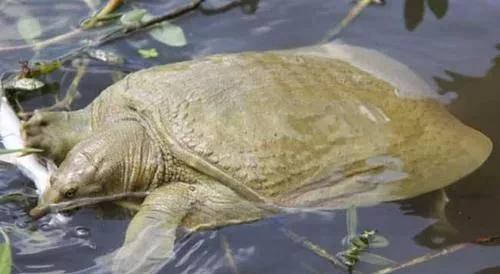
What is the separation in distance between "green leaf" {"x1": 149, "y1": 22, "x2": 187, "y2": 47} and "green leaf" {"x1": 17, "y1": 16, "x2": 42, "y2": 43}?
18.6 inches

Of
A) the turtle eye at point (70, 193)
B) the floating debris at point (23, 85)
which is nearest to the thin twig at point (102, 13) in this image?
the floating debris at point (23, 85)

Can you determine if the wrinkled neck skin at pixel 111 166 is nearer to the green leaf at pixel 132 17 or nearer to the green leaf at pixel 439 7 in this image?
the green leaf at pixel 132 17

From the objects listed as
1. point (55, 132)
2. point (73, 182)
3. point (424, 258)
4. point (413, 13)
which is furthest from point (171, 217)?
point (413, 13)

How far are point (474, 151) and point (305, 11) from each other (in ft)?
4.03

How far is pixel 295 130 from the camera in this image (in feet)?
9.93

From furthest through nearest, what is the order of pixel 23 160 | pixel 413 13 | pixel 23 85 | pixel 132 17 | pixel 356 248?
pixel 413 13, pixel 132 17, pixel 23 85, pixel 23 160, pixel 356 248

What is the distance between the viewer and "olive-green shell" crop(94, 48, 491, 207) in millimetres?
2990

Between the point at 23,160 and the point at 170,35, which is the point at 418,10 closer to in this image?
the point at 170,35

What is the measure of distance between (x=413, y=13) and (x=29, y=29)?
5.47 feet

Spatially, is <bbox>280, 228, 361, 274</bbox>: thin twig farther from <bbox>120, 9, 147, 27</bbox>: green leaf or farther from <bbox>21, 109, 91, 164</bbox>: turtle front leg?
<bbox>120, 9, 147, 27</bbox>: green leaf

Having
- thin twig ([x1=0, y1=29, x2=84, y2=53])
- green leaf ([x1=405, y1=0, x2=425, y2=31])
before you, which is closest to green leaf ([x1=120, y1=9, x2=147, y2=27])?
thin twig ([x1=0, y1=29, x2=84, y2=53])

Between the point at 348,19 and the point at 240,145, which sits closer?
the point at 240,145

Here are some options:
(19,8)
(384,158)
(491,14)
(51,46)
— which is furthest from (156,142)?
(491,14)

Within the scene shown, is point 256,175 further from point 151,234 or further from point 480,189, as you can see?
point 480,189
